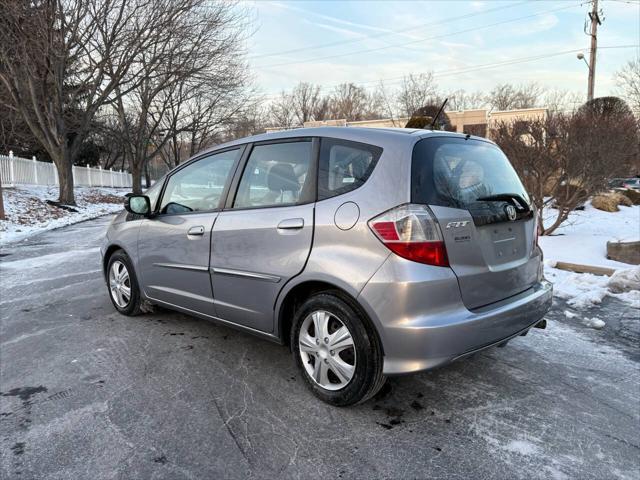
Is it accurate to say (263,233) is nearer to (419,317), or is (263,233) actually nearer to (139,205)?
(419,317)

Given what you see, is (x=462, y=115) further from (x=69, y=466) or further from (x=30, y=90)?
(x=69, y=466)

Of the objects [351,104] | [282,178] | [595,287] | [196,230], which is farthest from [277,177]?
[351,104]

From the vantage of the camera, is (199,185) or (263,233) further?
(199,185)

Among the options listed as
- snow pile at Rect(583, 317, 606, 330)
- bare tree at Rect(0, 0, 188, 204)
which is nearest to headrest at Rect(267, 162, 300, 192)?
snow pile at Rect(583, 317, 606, 330)

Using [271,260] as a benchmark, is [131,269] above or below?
below

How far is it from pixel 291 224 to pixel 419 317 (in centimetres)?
101

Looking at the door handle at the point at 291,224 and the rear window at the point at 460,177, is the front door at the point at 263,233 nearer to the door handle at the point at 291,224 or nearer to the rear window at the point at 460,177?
the door handle at the point at 291,224

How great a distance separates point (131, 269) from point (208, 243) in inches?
55.3

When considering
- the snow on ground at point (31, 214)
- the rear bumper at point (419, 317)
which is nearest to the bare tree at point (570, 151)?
the rear bumper at point (419, 317)

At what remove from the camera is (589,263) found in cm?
660

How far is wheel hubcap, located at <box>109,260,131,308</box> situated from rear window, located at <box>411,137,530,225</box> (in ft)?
Result: 10.7

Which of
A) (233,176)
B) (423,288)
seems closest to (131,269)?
(233,176)

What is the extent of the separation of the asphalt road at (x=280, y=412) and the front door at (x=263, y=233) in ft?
1.83

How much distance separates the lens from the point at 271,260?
3039 mm
